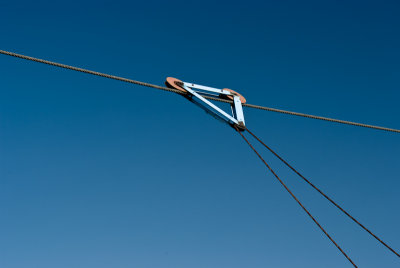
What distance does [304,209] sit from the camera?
23.0 ft

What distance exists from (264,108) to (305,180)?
1.62 meters

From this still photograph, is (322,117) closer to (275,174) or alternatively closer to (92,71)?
(275,174)

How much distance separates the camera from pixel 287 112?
8.15 m

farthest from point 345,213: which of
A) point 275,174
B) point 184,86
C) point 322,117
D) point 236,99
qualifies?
point 184,86

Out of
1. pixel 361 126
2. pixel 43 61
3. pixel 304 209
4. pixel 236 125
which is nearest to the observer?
pixel 43 61

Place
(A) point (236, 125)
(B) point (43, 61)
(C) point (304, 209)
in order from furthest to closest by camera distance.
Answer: (A) point (236, 125) < (C) point (304, 209) < (B) point (43, 61)

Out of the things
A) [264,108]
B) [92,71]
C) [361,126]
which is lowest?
[361,126]

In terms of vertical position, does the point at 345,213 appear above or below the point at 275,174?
below

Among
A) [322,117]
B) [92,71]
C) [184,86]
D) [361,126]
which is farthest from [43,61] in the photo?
[361,126]

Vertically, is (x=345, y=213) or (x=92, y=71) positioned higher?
(x=92, y=71)

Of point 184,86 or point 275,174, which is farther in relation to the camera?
point 184,86

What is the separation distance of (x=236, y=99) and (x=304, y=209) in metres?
2.47

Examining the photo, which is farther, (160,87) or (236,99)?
(236,99)

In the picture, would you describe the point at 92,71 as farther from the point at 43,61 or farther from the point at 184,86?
the point at 184,86
